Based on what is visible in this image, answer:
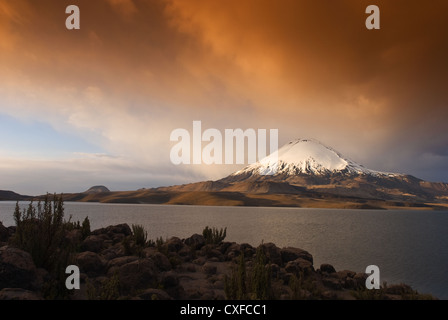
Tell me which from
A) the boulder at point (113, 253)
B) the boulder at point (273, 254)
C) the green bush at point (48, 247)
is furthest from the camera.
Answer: the boulder at point (273, 254)

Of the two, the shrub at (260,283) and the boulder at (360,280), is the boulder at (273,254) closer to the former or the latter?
the boulder at (360,280)

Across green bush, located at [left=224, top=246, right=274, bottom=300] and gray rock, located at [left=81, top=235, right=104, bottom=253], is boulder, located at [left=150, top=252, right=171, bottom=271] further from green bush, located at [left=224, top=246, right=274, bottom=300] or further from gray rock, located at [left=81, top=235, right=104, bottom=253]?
green bush, located at [left=224, top=246, right=274, bottom=300]

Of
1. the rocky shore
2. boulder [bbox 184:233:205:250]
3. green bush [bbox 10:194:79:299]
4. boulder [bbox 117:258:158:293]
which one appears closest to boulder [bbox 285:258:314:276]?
the rocky shore

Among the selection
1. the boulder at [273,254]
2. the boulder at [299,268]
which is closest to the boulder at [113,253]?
the boulder at [273,254]

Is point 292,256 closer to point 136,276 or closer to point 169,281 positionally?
point 169,281

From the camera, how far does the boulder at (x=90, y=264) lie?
40.2ft

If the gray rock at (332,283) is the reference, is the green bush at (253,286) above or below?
above

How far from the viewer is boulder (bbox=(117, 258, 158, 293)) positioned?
1071 centimetres

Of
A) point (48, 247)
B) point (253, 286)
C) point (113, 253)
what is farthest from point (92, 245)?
point (253, 286)

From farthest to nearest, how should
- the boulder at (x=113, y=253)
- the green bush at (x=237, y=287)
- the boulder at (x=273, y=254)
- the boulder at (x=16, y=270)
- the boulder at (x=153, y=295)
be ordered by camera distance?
the boulder at (x=273, y=254) → the boulder at (x=113, y=253) → the green bush at (x=237, y=287) → the boulder at (x=153, y=295) → the boulder at (x=16, y=270)

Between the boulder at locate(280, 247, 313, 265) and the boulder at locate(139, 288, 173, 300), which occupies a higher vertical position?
the boulder at locate(139, 288, 173, 300)
